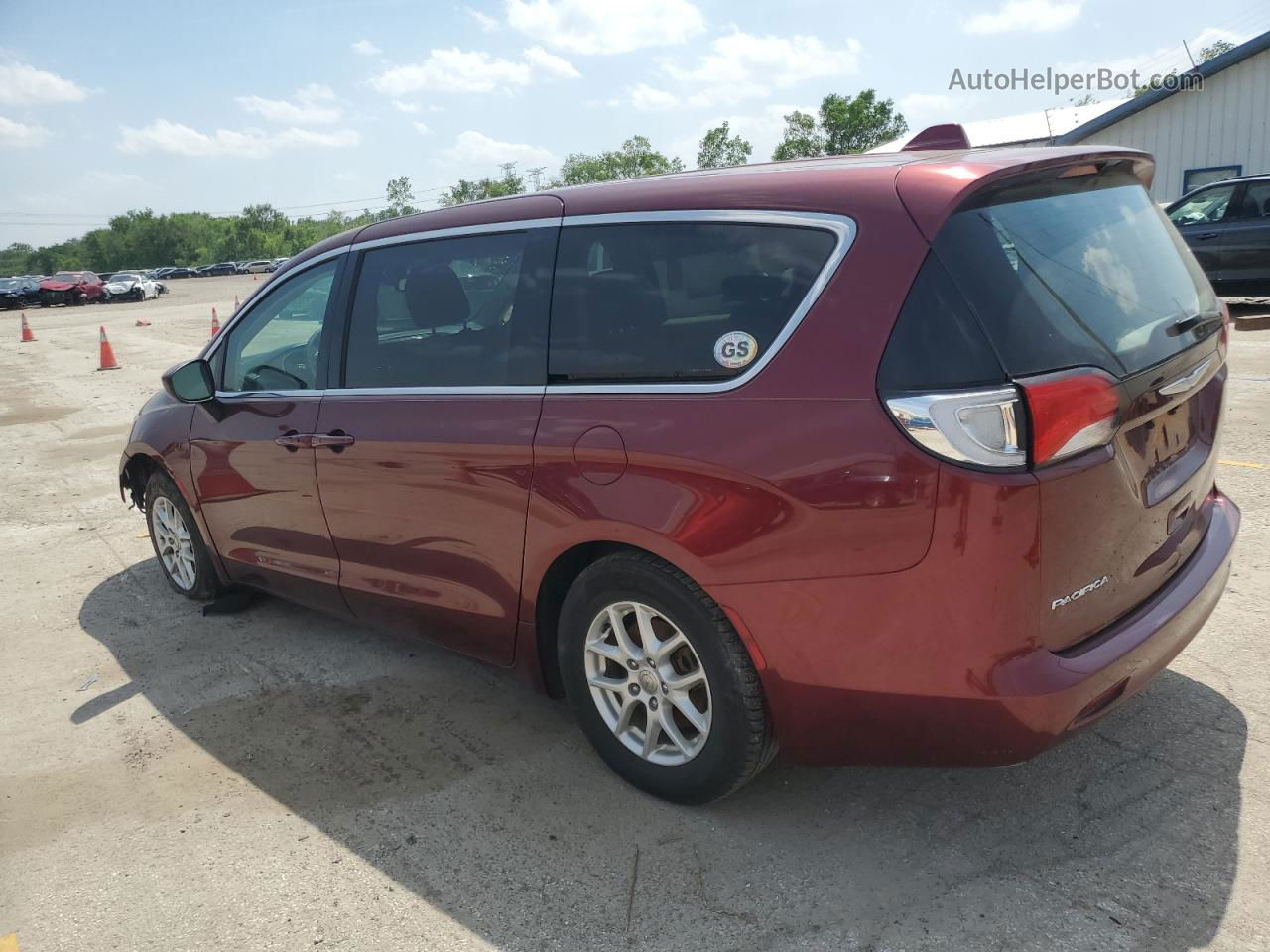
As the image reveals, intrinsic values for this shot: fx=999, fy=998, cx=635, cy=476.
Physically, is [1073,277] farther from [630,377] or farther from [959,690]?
[630,377]

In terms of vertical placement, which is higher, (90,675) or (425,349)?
(425,349)

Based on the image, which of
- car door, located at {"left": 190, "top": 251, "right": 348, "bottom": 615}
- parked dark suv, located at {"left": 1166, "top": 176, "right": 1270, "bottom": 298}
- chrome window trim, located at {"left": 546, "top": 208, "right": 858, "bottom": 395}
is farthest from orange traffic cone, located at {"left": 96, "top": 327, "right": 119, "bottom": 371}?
parked dark suv, located at {"left": 1166, "top": 176, "right": 1270, "bottom": 298}

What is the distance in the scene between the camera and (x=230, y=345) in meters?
4.63

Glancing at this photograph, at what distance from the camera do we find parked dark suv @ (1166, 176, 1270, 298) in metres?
13.5

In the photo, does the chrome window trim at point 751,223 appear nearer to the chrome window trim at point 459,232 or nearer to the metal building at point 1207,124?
the chrome window trim at point 459,232

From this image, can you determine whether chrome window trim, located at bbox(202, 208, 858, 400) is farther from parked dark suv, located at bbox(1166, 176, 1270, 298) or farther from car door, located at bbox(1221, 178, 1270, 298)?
car door, located at bbox(1221, 178, 1270, 298)

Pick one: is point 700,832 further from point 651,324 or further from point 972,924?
point 651,324

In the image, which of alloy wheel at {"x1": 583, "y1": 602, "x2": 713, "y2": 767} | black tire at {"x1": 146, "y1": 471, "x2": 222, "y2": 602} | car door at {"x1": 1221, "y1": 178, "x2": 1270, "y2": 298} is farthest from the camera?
car door at {"x1": 1221, "y1": 178, "x2": 1270, "y2": 298}

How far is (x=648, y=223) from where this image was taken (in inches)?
120

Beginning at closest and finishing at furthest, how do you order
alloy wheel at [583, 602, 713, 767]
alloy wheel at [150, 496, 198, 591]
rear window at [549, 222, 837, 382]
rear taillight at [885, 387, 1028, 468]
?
rear taillight at [885, 387, 1028, 468] → rear window at [549, 222, 837, 382] → alloy wheel at [583, 602, 713, 767] → alloy wheel at [150, 496, 198, 591]

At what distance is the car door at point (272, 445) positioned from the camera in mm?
4102

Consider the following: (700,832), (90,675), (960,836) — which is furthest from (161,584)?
(960,836)

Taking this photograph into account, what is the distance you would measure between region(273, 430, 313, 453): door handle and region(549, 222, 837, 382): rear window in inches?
53.3

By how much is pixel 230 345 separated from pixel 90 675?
1.61m
